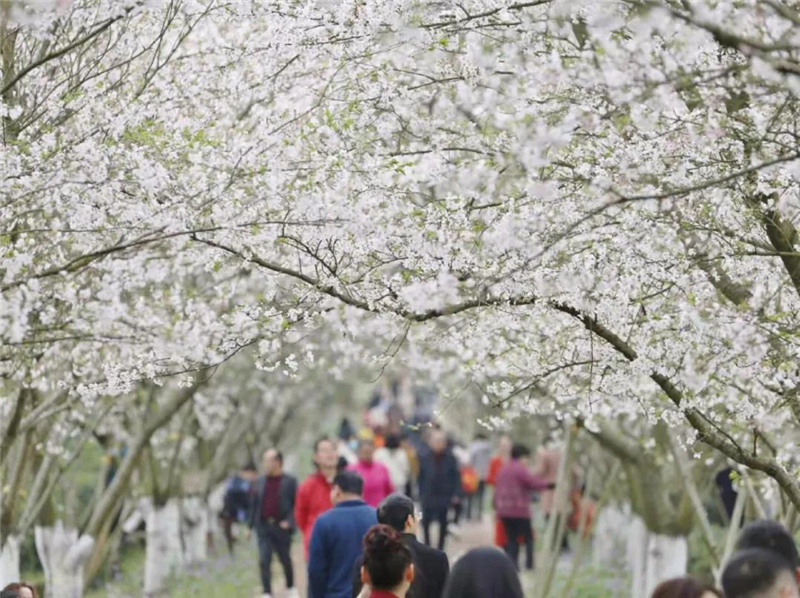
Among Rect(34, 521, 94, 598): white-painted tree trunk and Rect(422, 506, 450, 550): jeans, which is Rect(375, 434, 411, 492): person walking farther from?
Rect(34, 521, 94, 598): white-painted tree trunk

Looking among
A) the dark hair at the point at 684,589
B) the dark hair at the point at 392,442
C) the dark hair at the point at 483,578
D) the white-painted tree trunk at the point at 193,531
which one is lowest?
the dark hair at the point at 684,589

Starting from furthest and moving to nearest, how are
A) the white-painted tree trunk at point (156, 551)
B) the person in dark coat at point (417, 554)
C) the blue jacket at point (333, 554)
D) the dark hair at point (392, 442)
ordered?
1. the dark hair at point (392, 442)
2. the white-painted tree trunk at point (156, 551)
3. the blue jacket at point (333, 554)
4. the person in dark coat at point (417, 554)

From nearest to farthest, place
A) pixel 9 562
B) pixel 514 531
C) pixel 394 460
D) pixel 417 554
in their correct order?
pixel 417 554 < pixel 9 562 < pixel 514 531 < pixel 394 460

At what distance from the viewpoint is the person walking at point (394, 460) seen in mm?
21328

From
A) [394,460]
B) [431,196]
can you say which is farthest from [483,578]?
[394,460]

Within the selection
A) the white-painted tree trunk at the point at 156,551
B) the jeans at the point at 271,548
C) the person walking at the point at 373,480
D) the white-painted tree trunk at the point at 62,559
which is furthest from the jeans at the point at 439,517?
the white-painted tree trunk at the point at 62,559

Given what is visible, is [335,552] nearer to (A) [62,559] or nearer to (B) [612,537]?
(A) [62,559]

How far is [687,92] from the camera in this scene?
6.56 metres

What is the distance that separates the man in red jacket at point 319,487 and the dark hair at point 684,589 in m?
7.42

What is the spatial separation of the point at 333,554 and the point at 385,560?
285 cm

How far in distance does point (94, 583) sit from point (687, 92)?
18.5m

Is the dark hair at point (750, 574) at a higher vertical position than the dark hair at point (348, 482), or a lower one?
lower

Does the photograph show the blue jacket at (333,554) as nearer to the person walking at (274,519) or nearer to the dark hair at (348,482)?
the dark hair at (348,482)

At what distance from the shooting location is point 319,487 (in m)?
13.3
